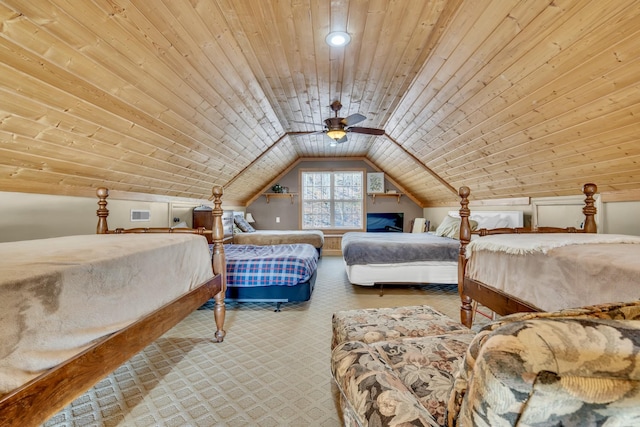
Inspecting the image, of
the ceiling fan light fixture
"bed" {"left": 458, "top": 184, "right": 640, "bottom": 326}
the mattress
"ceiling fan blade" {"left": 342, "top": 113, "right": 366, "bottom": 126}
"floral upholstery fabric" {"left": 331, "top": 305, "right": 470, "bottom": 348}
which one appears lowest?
"floral upholstery fabric" {"left": 331, "top": 305, "right": 470, "bottom": 348}

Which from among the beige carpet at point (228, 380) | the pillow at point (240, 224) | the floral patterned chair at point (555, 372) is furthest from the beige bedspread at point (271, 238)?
the floral patterned chair at point (555, 372)

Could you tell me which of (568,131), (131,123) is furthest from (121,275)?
(568,131)

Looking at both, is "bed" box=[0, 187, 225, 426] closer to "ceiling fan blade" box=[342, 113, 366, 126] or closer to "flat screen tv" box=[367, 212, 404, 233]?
"ceiling fan blade" box=[342, 113, 366, 126]

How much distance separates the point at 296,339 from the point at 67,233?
2194mm

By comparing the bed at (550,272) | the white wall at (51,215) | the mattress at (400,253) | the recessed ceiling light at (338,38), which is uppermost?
the recessed ceiling light at (338,38)

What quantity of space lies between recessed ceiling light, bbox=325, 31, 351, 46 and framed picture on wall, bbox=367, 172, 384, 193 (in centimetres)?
514

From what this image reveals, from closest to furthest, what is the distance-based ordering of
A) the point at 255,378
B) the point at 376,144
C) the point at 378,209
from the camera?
1. the point at 255,378
2. the point at 376,144
3. the point at 378,209

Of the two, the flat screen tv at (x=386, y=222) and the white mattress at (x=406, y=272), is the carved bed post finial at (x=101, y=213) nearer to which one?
the white mattress at (x=406, y=272)

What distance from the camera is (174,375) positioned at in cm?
204

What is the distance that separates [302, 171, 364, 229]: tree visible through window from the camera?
7539 millimetres

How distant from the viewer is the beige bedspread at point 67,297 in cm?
91

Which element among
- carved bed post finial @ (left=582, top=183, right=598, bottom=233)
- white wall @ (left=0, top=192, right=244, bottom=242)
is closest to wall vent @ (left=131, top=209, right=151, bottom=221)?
white wall @ (left=0, top=192, right=244, bottom=242)

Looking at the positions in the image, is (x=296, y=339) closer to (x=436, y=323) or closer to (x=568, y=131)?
(x=436, y=323)

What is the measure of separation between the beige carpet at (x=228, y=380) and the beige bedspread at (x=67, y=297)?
23.5 inches
